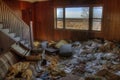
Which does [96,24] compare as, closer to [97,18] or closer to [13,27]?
[97,18]

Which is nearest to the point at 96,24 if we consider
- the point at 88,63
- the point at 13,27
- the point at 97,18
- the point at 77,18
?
the point at 97,18

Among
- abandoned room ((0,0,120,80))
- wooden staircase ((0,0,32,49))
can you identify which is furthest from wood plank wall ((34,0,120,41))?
wooden staircase ((0,0,32,49))

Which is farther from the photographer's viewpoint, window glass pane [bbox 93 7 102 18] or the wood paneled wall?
the wood paneled wall

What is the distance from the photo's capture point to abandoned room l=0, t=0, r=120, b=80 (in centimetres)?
494

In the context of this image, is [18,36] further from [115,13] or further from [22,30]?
[115,13]

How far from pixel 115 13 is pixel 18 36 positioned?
5.10 metres

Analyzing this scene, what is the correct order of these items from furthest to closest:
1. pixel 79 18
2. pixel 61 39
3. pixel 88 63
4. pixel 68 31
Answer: pixel 61 39
pixel 68 31
pixel 79 18
pixel 88 63

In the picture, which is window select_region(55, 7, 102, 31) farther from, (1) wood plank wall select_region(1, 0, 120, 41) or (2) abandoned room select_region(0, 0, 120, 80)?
(1) wood plank wall select_region(1, 0, 120, 41)

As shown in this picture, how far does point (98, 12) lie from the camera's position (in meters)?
8.68

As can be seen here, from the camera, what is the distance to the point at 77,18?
30.8 feet

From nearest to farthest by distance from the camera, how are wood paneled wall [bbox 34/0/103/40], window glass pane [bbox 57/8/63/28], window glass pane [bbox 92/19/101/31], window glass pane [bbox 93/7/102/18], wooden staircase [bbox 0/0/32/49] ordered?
wooden staircase [bbox 0/0/32/49]
window glass pane [bbox 93/7/102/18]
window glass pane [bbox 92/19/101/31]
wood paneled wall [bbox 34/0/103/40]
window glass pane [bbox 57/8/63/28]

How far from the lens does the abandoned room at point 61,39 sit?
4938 mm

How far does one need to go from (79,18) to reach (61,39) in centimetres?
174

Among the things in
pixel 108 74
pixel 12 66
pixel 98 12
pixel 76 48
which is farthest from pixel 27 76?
pixel 98 12
